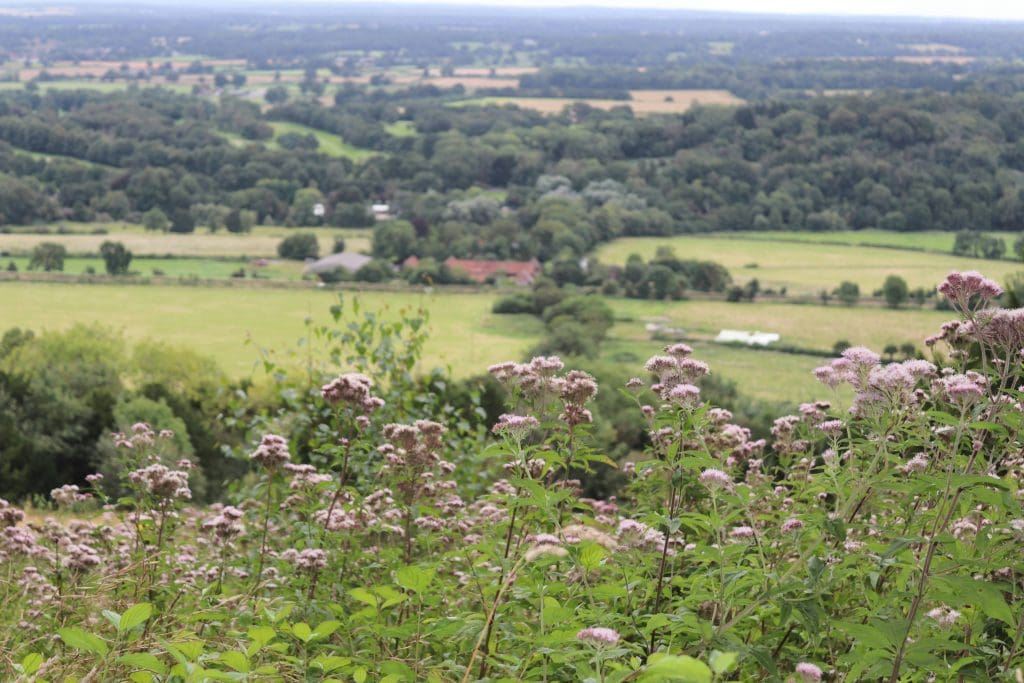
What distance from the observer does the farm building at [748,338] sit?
143 feet

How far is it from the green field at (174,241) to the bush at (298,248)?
0.59m

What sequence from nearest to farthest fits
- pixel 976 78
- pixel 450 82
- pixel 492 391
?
1. pixel 492 391
2. pixel 976 78
3. pixel 450 82

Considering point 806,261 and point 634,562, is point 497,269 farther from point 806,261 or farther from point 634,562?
point 634,562

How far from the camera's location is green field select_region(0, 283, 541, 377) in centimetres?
3875

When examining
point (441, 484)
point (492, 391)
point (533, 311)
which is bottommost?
point (533, 311)

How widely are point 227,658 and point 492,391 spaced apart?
14.7 m

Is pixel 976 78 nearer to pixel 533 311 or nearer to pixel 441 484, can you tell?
pixel 533 311

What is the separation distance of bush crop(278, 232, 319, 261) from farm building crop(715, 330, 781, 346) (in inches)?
1103

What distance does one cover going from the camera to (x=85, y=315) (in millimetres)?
42688

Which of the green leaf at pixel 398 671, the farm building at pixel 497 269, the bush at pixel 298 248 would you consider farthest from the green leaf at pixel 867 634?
the bush at pixel 298 248

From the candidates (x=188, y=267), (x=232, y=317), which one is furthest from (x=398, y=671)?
(x=188, y=267)

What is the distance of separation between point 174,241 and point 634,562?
65391 millimetres

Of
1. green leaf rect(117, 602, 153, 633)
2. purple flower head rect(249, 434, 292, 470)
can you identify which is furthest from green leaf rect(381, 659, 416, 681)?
purple flower head rect(249, 434, 292, 470)

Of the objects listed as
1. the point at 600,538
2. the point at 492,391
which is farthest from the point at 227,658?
the point at 492,391
